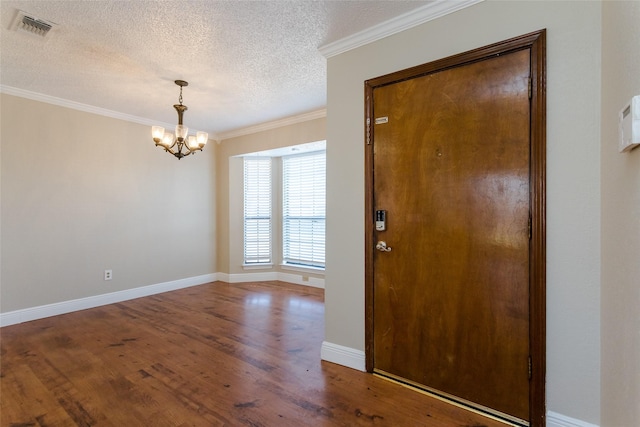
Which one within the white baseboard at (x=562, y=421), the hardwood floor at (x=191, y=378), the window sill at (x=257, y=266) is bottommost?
the hardwood floor at (x=191, y=378)

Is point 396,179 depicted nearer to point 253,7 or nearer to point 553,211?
point 553,211

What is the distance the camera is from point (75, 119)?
375 centimetres

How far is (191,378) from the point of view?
2162 millimetres

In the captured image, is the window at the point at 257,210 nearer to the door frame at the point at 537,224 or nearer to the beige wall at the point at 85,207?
the beige wall at the point at 85,207

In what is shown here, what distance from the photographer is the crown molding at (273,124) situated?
13.9 ft

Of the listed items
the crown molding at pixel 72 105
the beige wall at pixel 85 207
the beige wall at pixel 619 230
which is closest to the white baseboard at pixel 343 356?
the beige wall at pixel 619 230

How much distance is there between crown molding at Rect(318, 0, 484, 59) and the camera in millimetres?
1888

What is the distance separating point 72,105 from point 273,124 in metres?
2.55

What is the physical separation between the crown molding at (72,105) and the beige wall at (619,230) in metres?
4.95

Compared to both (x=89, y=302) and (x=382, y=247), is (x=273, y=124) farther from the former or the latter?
(x=89, y=302)

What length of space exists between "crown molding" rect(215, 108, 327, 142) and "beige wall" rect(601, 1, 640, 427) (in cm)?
316

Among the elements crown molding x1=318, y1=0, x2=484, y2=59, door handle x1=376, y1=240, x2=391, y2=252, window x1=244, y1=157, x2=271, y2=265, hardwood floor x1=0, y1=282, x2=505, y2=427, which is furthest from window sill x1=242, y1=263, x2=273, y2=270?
crown molding x1=318, y1=0, x2=484, y2=59

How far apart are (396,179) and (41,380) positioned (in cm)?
295

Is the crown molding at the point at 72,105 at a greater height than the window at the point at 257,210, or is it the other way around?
the crown molding at the point at 72,105
